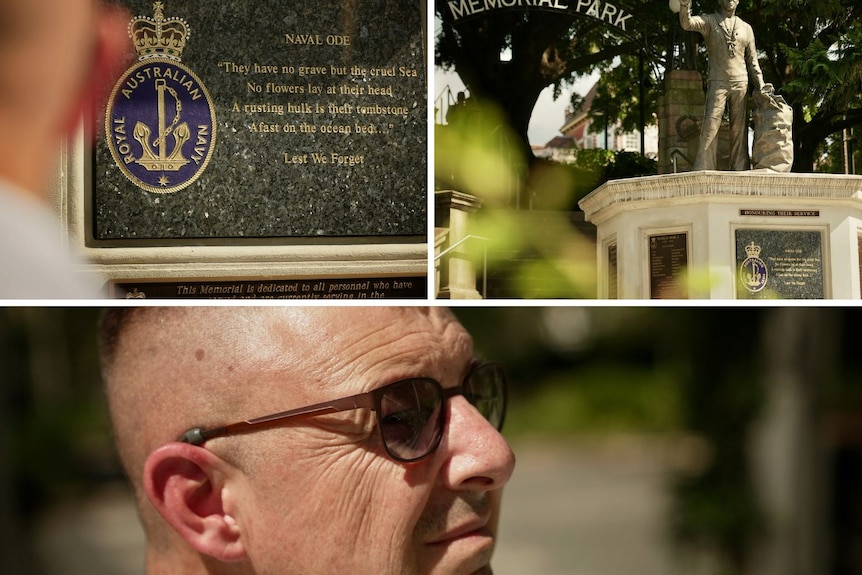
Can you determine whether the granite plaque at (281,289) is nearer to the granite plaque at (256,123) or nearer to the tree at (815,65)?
the granite plaque at (256,123)

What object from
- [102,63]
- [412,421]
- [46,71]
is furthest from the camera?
[102,63]

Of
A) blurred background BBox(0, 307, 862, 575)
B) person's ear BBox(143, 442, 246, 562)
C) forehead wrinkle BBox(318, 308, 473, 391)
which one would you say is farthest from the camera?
blurred background BBox(0, 307, 862, 575)

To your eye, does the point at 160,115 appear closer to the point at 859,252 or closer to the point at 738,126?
the point at 738,126

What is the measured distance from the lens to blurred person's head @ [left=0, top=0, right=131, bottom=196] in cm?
442

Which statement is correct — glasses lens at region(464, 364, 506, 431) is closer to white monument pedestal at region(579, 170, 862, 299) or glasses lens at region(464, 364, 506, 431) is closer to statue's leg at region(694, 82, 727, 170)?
white monument pedestal at region(579, 170, 862, 299)

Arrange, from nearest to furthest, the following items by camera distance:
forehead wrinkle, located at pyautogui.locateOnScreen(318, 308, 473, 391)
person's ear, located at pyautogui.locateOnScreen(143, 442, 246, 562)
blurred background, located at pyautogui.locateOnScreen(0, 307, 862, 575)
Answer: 1. person's ear, located at pyautogui.locateOnScreen(143, 442, 246, 562)
2. forehead wrinkle, located at pyautogui.locateOnScreen(318, 308, 473, 391)
3. blurred background, located at pyautogui.locateOnScreen(0, 307, 862, 575)

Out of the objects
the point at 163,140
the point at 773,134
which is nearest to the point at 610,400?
the point at 773,134

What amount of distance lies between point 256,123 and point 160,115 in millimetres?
491

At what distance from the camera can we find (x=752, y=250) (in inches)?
200

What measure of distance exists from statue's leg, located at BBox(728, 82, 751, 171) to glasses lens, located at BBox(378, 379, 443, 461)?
3.01 meters

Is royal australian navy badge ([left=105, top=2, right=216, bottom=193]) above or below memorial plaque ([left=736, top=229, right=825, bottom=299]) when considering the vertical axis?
above

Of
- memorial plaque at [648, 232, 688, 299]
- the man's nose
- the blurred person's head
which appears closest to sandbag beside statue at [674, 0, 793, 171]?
memorial plaque at [648, 232, 688, 299]

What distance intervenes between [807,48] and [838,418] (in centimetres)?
194

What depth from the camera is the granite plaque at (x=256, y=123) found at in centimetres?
497
